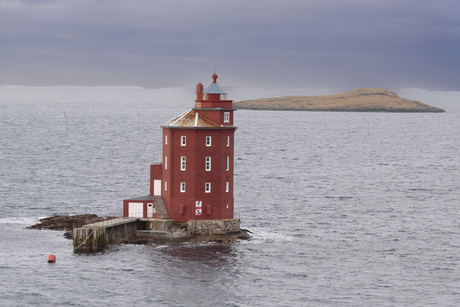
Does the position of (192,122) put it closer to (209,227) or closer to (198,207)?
(198,207)

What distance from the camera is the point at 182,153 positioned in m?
54.1

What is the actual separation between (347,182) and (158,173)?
4279cm

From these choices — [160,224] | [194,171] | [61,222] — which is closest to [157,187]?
[160,224]

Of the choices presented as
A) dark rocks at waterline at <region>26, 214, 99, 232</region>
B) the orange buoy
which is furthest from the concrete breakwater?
dark rocks at waterline at <region>26, 214, 99, 232</region>

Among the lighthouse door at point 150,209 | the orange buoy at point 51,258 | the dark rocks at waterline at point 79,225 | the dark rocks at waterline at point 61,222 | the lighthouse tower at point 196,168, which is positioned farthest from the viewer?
the dark rocks at waterline at point 61,222

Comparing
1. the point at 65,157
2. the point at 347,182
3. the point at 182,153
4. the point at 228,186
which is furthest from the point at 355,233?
the point at 65,157

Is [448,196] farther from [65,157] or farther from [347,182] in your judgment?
[65,157]

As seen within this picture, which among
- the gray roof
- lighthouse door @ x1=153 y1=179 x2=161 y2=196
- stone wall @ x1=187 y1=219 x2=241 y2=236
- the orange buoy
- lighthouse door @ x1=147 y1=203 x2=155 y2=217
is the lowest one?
the orange buoy

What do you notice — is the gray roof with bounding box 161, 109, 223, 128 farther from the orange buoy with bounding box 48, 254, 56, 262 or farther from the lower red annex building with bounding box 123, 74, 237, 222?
the orange buoy with bounding box 48, 254, 56, 262

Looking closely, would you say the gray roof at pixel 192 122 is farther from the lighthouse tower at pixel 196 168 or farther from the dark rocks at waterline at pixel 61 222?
the dark rocks at waterline at pixel 61 222

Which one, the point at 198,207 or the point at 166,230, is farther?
the point at 198,207

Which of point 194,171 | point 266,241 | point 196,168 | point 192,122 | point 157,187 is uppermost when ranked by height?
point 192,122

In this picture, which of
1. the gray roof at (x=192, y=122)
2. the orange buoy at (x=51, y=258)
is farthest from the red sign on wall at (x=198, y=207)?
the orange buoy at (x=51, y=258)

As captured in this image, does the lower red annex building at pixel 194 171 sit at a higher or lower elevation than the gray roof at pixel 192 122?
lower
